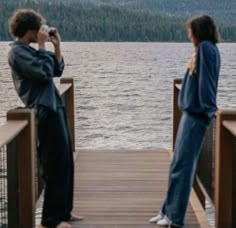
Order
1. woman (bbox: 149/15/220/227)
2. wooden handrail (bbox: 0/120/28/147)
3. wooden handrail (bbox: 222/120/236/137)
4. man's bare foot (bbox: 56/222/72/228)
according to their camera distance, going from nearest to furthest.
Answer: wooden handrail (bbox: 0/120/28/147) → wooden handrail (bbox: 222/120/236/137) → woman (bbox: 149/15/220/227) → man's bare foot (bbox: 56/222/72/228)

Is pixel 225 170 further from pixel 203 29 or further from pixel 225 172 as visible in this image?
pixel 203 29

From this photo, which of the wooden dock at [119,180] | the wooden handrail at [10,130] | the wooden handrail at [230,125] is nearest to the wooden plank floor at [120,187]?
the wooden dock at [119,180]

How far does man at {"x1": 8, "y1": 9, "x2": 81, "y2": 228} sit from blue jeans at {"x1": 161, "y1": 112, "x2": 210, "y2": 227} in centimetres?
75

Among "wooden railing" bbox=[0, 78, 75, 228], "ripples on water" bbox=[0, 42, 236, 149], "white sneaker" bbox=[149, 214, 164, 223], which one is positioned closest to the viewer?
"wooden railing" bbox=[0, 78, 75, 228]

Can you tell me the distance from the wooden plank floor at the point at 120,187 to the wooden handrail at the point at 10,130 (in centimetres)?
120

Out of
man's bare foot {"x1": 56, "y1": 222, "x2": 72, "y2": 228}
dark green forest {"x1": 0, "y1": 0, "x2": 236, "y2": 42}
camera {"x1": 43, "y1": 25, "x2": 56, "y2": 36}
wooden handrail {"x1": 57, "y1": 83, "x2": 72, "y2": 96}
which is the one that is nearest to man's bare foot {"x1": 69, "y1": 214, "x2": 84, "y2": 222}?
man's bare foot {"x1": 56, "y1": 222, "x2": 72, "y2": 228}

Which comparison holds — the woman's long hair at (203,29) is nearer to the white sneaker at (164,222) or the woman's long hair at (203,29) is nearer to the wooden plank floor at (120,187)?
the white sneaker at (164,222)

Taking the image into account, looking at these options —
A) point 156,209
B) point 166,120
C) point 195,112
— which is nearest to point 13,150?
point 195,112

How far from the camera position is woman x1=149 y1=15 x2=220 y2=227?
4.66m

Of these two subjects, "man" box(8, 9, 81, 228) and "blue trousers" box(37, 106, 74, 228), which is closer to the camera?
"man" box(8, 9, 81, 228)

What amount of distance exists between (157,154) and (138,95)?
28474 mm

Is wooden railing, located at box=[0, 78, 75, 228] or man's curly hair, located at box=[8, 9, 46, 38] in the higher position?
man's curly hair, located at box=[8, 9, 46, 38]

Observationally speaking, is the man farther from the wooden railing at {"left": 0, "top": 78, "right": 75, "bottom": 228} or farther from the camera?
the wooden railing at {"left": 0, "top": 78, "right": 75, "bottom": 228}

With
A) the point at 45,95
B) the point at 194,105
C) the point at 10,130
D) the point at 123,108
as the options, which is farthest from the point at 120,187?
the point at 123,108
